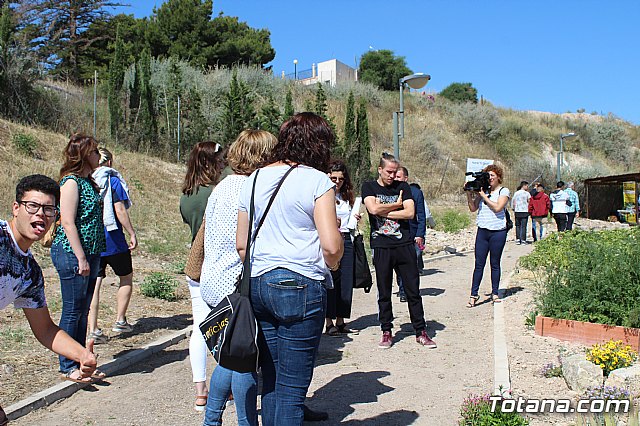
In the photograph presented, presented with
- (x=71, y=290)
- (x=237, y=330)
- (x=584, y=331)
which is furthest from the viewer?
(x=584, y=331)

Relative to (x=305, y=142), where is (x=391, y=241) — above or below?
below

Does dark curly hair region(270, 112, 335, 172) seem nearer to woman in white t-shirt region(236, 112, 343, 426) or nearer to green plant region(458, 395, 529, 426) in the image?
woman in white t-shirt region(236, 112, 343, 426)

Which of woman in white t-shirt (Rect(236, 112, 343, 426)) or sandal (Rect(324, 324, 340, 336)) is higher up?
woman in white t-shirt (Rect(236, 112, 343, 426))

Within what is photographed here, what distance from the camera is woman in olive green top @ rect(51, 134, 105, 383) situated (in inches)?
209

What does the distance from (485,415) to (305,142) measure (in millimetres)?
2138

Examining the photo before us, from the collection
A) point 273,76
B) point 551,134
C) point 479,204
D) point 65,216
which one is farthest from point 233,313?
point 551,134

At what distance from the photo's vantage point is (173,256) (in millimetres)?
12148

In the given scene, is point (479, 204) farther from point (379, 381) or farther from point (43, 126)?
point (43, 126)

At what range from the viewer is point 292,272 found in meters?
3.31

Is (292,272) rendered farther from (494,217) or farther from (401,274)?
(494,217)

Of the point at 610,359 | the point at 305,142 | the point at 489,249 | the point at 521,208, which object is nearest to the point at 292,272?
the point at 305,142

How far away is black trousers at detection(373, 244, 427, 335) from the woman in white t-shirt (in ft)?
10.8

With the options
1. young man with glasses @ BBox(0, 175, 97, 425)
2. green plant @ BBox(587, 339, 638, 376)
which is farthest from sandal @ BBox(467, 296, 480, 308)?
young man with glasses @ BBox(0, 175, 97, 425)

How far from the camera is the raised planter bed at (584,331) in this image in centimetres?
607
